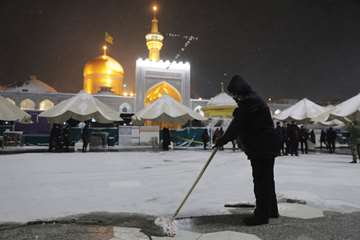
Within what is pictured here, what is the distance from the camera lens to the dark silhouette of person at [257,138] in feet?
11.6

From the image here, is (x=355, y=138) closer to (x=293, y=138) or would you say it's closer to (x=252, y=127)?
(x=293, y=138)

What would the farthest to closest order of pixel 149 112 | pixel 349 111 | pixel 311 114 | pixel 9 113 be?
1. pixel 311 114
2. pixel 149 112
3. pixel 9 113
4. pixel 349 111

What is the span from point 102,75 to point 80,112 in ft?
99.3

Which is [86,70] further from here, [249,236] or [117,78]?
[249,236]

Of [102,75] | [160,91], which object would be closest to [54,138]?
[160,91]

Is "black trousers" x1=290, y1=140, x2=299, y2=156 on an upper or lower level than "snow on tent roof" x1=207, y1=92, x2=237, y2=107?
lower

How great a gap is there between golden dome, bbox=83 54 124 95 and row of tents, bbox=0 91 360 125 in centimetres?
2724

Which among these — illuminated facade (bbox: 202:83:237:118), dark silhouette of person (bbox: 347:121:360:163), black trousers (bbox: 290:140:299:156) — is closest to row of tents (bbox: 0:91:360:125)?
black trousers (bbox: 290:140:299:156)

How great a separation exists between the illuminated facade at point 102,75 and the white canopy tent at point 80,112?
2776 cm

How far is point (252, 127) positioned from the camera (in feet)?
11.8

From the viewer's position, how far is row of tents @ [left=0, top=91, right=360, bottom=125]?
1425cm

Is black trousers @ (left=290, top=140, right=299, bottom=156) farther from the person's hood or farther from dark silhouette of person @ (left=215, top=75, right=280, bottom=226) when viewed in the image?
the person's hood

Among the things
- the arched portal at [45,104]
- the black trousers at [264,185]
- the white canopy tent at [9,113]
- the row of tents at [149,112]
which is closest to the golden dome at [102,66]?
the arched portal at [45,104]

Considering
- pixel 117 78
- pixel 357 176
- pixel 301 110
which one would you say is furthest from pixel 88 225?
pixel 117 78
